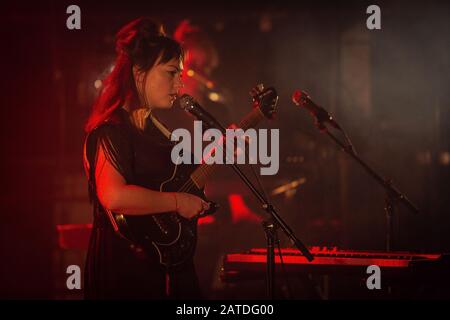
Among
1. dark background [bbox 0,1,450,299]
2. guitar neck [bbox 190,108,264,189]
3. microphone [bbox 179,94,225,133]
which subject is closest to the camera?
microphone [bbox 179,94,225,133]

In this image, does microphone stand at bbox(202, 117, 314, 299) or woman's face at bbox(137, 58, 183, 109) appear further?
woman's face at bbox(137, 58, 183, 109)

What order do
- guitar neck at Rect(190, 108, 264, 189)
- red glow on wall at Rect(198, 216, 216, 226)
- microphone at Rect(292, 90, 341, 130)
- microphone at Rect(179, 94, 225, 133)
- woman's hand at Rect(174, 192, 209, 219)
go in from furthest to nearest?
1. red glow on wall at Rect(198, 216, 216, 226)
2. microphone at Rect(292, 90, 341, 130)
3. guitar neck at Rect(190, 108, 264, 189)
4. woman's hand at Rect(174, 192, 209, 219)
5. microphone at Rect(179, 94, 225, 133)

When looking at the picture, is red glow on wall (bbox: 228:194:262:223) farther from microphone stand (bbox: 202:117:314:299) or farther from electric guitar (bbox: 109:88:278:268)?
microphone stand (bbox: 202:117:314:299)

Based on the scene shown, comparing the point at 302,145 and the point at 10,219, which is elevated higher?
the point at 302,145

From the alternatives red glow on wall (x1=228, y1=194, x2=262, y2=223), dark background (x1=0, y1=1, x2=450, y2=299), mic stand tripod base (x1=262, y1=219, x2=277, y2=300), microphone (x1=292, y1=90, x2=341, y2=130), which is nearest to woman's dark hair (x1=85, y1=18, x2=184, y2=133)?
microphone (x1=292, y1=90, x2=341, y2=130)

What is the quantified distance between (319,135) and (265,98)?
2.53 metres

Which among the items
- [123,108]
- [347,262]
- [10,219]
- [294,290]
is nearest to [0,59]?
[10,219]

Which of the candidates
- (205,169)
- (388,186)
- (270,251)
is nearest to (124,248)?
(205,169)

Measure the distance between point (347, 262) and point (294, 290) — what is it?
76.1 inches

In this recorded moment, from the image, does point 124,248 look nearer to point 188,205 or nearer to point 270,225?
point 188,205

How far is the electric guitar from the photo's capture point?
280 centimetres

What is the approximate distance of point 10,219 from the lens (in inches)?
219

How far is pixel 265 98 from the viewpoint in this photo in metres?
2.91
